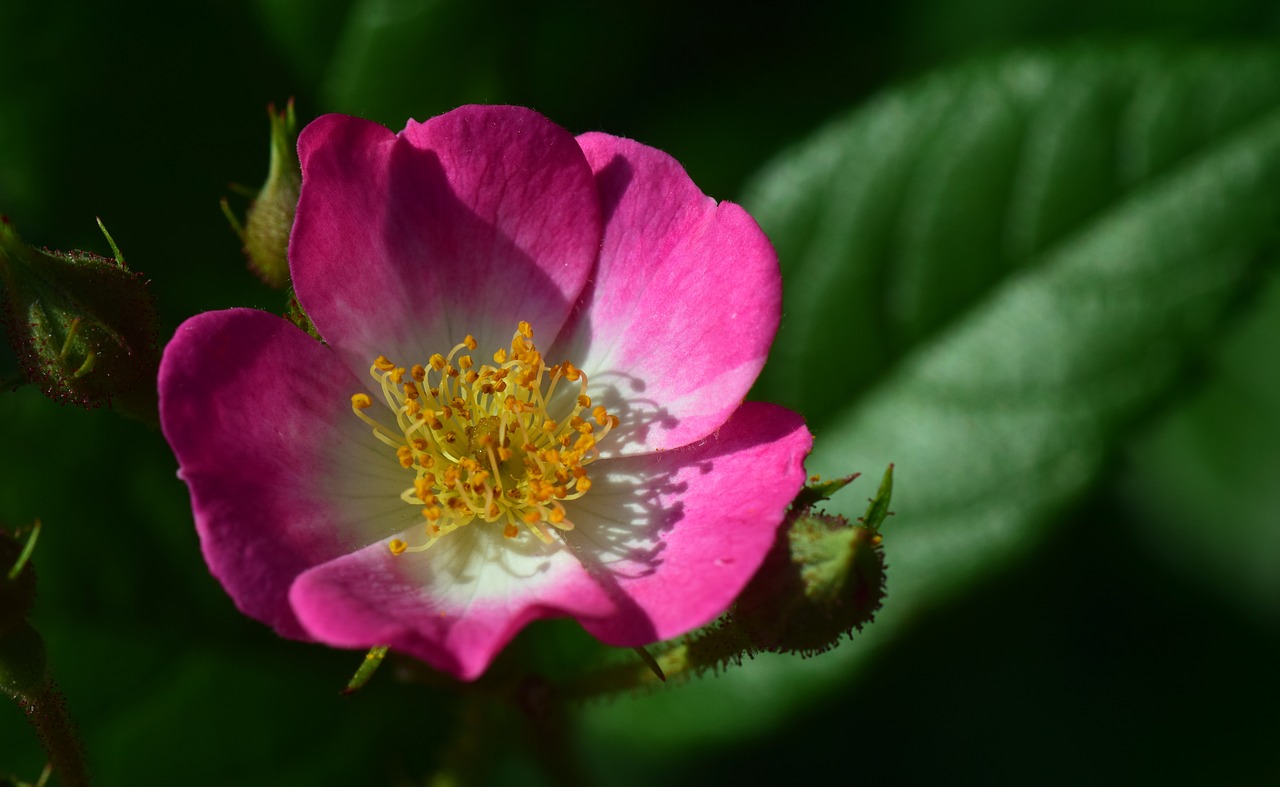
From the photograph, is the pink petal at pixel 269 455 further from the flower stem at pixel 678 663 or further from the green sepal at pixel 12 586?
the flower stem at pixel 678 663

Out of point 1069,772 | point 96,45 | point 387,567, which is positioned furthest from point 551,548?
point 1069,772

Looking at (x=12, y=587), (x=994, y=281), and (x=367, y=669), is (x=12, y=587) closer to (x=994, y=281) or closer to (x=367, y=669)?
(x=367, y=669)

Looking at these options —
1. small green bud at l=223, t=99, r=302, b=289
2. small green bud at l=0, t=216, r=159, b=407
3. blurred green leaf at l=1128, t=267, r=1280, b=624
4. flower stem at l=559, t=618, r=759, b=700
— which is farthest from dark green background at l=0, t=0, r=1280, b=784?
small green bud at l=0, t=216, r=159, b=407

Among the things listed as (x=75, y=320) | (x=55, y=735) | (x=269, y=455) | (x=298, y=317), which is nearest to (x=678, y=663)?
(x=269, y=455)

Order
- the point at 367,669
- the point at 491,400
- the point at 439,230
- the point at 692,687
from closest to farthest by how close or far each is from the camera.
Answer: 1. the point at 367,669
2. the point at 439,230
3. the point at 491,400
4. the point at 692,687

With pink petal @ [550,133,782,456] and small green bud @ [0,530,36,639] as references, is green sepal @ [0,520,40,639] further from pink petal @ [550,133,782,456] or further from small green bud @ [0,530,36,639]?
pink petal @ [550,133,782,456]
